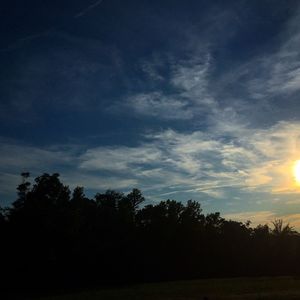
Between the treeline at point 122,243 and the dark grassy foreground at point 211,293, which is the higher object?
the treeline at point 122,243

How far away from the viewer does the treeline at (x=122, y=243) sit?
67.4 meters

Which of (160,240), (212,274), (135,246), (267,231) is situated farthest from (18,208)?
(267,231)

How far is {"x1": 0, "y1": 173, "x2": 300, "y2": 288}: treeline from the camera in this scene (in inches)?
2655

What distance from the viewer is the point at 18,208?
7050 cm

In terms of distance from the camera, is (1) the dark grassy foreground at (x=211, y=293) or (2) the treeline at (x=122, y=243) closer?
(1) the dark grassy foreground at (x=211, y=293)

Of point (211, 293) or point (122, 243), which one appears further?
point (122, 243)

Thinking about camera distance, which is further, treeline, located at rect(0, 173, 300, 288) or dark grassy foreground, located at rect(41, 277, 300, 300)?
treeline, located at rect(0, 173, 300, 288)

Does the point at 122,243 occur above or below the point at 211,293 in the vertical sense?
above

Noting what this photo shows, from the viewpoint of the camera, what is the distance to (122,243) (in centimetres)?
7600

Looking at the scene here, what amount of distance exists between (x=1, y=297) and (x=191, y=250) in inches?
1373

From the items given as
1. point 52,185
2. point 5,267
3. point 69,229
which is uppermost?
point 52,185

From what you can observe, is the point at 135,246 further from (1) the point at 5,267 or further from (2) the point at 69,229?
(1) the point at 5,267

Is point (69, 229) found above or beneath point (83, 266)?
above

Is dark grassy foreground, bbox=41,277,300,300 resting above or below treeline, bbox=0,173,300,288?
below
